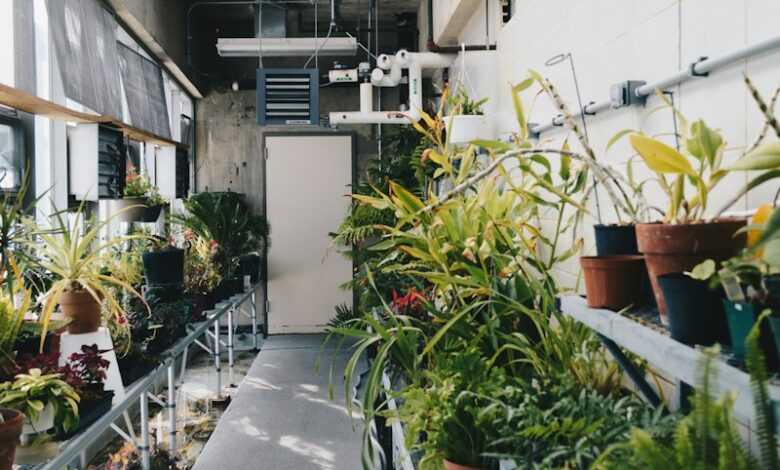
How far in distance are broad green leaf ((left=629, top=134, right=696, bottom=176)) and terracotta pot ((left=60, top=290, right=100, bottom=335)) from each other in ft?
7.01

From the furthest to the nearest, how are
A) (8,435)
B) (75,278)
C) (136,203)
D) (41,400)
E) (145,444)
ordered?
(136,203), (145,444), (75,278), (41,400), (8,435)

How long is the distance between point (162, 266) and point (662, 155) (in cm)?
315

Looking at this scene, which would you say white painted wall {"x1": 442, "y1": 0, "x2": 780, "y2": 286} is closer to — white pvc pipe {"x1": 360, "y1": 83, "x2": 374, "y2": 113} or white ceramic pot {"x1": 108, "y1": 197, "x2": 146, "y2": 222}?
white pvc pipe {"x1": 360, "y1": 83, "x2": 374, "y2": 113}

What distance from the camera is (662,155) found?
98 centimetres

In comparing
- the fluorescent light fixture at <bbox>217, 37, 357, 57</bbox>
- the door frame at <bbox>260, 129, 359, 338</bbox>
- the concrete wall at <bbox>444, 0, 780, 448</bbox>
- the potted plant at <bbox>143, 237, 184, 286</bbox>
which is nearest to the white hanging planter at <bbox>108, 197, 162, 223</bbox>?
the potted plant at <bbox>143, 237, 184, 286</bbox>

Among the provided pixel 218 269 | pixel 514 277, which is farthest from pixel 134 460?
pixel 514 277

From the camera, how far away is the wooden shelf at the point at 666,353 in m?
0.71

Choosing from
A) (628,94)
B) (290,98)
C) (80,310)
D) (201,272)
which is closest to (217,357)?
(201,272)

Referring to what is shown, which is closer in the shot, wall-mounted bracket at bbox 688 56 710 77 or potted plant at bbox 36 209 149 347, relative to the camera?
wall-mounted bracket at bbox 688 56 710 77

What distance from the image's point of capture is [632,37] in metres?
1.76

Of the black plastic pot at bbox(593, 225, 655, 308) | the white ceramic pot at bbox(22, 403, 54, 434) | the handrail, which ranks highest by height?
the black plastic pot at bbox(593, 225, 655, 308)

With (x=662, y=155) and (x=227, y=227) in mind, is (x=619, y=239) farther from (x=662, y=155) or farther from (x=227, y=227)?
(x=227, y=227)

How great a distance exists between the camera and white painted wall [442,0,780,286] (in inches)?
48.6

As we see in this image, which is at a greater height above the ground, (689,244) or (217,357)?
(689,244)
